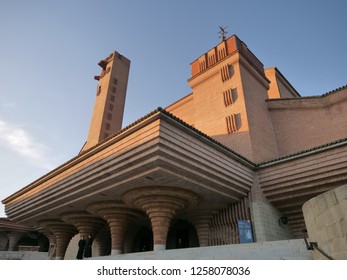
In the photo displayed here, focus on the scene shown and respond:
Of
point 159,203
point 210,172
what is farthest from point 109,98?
point 210,172

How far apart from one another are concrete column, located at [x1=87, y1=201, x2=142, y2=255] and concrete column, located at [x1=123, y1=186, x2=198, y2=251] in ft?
6.54

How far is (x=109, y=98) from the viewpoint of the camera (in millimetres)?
25016

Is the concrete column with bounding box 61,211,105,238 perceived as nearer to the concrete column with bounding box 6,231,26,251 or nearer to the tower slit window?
the tower slit window

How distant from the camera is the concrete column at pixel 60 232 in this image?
18.2 meters

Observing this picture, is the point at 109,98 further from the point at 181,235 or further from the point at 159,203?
the point at 159,203

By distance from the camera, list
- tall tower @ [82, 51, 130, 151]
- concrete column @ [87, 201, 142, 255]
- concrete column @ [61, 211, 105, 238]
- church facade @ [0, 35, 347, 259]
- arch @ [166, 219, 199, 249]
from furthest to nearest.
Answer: tall tower @ [82, 51, 130, 151] < arch @ [166, 219, 199, 249] < concrete column @ [61, 211, 105, 238] < concrete column @ [87, 201, 142, 255] < church facade @ [0, 35, 347, 259]

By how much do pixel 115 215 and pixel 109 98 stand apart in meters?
14.0

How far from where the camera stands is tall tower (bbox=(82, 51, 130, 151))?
23812 millimetres

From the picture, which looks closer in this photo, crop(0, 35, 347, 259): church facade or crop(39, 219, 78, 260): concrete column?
crop(0, 35, 347, 259): church facade

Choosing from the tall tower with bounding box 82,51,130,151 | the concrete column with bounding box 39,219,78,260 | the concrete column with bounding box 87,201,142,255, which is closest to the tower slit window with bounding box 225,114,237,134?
the concrete column with bounding box 87,201,142,255

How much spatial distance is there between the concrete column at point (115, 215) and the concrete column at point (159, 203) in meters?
1.99

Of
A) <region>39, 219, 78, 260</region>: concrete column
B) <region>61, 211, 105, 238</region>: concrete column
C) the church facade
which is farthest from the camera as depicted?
<region>39, 219, 78, 260</region>: concrete column
